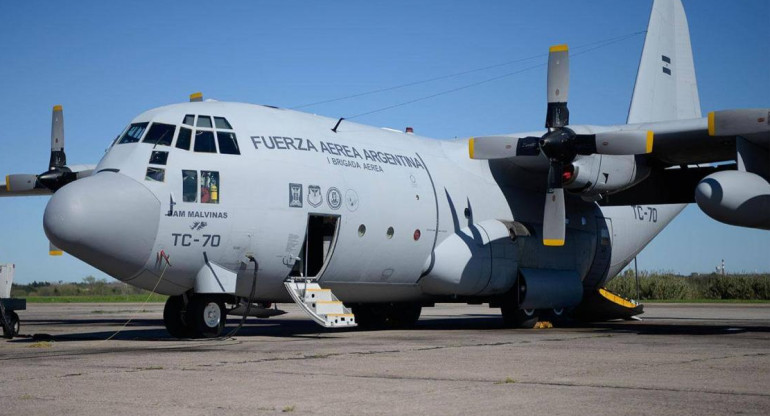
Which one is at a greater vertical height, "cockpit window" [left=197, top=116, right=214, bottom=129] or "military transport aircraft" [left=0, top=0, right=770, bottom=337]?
"cockpit window" [left=197, top=116, right=214, bottom=129]

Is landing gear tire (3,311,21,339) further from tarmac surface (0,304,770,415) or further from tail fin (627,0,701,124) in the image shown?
tail fin (627,0,701,124)

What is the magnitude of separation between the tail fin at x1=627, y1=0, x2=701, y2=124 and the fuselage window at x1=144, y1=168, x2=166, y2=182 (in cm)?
1377

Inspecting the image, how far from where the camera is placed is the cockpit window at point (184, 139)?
1448 cm

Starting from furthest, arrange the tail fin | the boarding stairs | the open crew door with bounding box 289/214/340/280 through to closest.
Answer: the tail fin < the open crew door with bounding box 289/214/340/280 < the boarding stairs

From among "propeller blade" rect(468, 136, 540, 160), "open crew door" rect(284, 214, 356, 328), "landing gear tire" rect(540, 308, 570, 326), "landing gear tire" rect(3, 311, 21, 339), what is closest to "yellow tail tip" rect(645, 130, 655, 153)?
"propeller blade" rect(468, 136, 540, 160)

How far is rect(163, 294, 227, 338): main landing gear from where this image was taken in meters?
14.5

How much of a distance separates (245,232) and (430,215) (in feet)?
15.4

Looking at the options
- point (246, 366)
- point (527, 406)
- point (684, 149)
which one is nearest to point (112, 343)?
point (246, 366)

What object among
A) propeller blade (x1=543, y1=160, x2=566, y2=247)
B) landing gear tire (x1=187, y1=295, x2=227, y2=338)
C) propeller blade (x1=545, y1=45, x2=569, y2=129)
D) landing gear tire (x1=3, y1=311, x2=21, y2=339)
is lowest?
landing gear tire (x1=3, y1=311, x2=21, y2=339)

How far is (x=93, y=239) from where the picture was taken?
13164 millimetres

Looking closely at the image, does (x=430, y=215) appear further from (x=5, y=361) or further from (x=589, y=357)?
(x=5, y=361)

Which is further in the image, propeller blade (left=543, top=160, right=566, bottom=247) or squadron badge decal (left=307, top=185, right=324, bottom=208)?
propeller blade (left=543, top=160, right=566, bottom=247)

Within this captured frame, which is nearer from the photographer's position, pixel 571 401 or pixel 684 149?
pixel 571 401

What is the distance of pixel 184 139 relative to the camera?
14570mm
